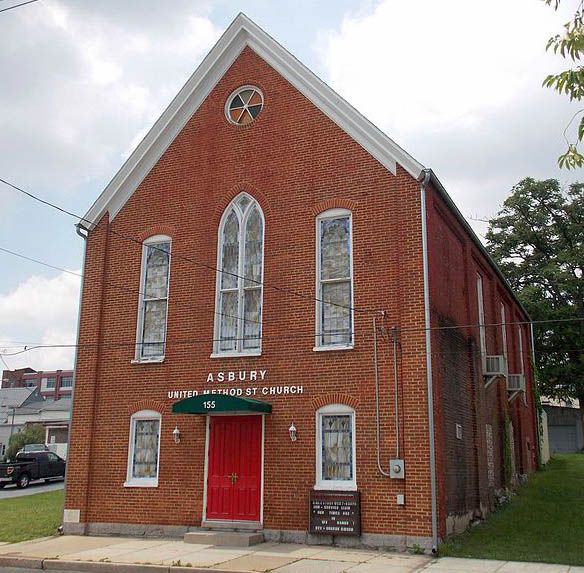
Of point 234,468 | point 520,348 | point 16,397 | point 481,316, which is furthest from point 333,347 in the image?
point 16,397

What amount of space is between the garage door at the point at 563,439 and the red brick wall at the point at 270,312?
40537 millimetres

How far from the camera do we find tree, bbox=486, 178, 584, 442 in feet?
127

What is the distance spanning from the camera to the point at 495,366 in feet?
62.8

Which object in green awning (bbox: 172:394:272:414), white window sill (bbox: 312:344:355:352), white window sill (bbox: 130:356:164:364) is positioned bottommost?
green awning (bbox: 172:394:272:414)

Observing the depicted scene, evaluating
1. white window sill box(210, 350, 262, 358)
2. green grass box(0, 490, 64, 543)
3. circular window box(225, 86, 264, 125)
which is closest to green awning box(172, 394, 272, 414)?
white window sill box(210, 350, 262, 358)

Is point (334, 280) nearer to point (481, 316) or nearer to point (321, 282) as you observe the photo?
point (321, 282)

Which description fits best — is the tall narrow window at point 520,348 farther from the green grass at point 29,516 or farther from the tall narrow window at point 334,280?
the green grass at point 29,516

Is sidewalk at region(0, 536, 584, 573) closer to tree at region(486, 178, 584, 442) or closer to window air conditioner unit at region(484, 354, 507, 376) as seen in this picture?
window air conditioner unit at region(484, 354, 507, 376)

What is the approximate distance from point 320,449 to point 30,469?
20.8m

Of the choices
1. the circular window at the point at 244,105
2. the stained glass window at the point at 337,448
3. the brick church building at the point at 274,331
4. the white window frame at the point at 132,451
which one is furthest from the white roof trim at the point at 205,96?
the stained glass window at the point at 337,448

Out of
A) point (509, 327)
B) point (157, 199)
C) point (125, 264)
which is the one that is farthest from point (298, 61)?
point (509, 327)

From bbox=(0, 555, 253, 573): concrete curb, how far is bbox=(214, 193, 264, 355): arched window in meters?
5.31

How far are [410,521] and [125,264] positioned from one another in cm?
930

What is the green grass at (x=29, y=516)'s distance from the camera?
16125 millimetres
